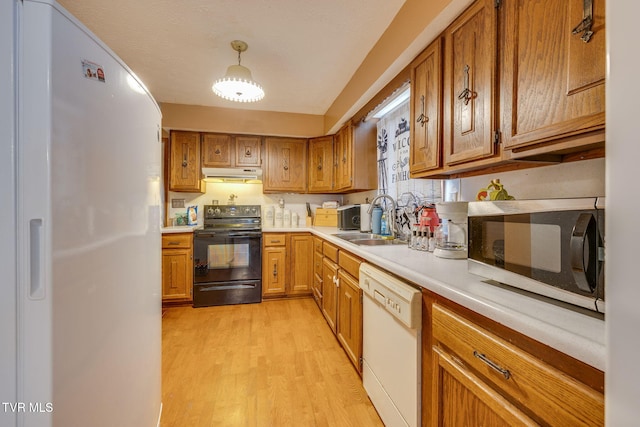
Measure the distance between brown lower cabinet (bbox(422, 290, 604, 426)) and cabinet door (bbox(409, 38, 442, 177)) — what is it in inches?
31.4

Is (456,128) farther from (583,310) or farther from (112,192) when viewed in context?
(112,192)

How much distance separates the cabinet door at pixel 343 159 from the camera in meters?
2.81

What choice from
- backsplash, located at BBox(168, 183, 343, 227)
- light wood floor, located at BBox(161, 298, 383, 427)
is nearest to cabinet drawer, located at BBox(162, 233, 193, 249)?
backsplash, located at BBox(168, 183, 343, 227)

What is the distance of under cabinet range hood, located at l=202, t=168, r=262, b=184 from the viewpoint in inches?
127

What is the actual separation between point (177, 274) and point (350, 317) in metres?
2.18

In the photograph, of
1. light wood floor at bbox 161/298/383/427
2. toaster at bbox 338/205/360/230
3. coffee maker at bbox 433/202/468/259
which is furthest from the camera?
toaster at bbox 338/205/360/230

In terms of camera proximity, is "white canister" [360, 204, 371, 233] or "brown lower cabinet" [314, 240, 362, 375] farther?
"white canister" [360, 204, 371, 233]

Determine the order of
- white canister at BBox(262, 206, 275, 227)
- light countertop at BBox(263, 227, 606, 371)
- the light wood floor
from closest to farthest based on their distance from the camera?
1. light countertop at BBox(263, 227, 606, 371)
2. the light wood floor
3. white canister at BBox(262, 206, 275, 227)

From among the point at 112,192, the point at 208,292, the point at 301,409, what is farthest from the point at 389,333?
the point at 208,292

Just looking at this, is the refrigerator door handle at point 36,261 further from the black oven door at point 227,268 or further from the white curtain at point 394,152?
the black oven door at point 227,268

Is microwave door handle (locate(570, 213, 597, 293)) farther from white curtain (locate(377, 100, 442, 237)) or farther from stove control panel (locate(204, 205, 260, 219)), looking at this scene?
stove control panel (locate(204, 205, 260, 219))

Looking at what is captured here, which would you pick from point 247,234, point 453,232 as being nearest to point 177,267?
point 247,234

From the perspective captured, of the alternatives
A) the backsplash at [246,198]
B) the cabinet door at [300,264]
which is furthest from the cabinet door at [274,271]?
the backsplash at [246,198]

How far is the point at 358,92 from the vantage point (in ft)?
7.31
